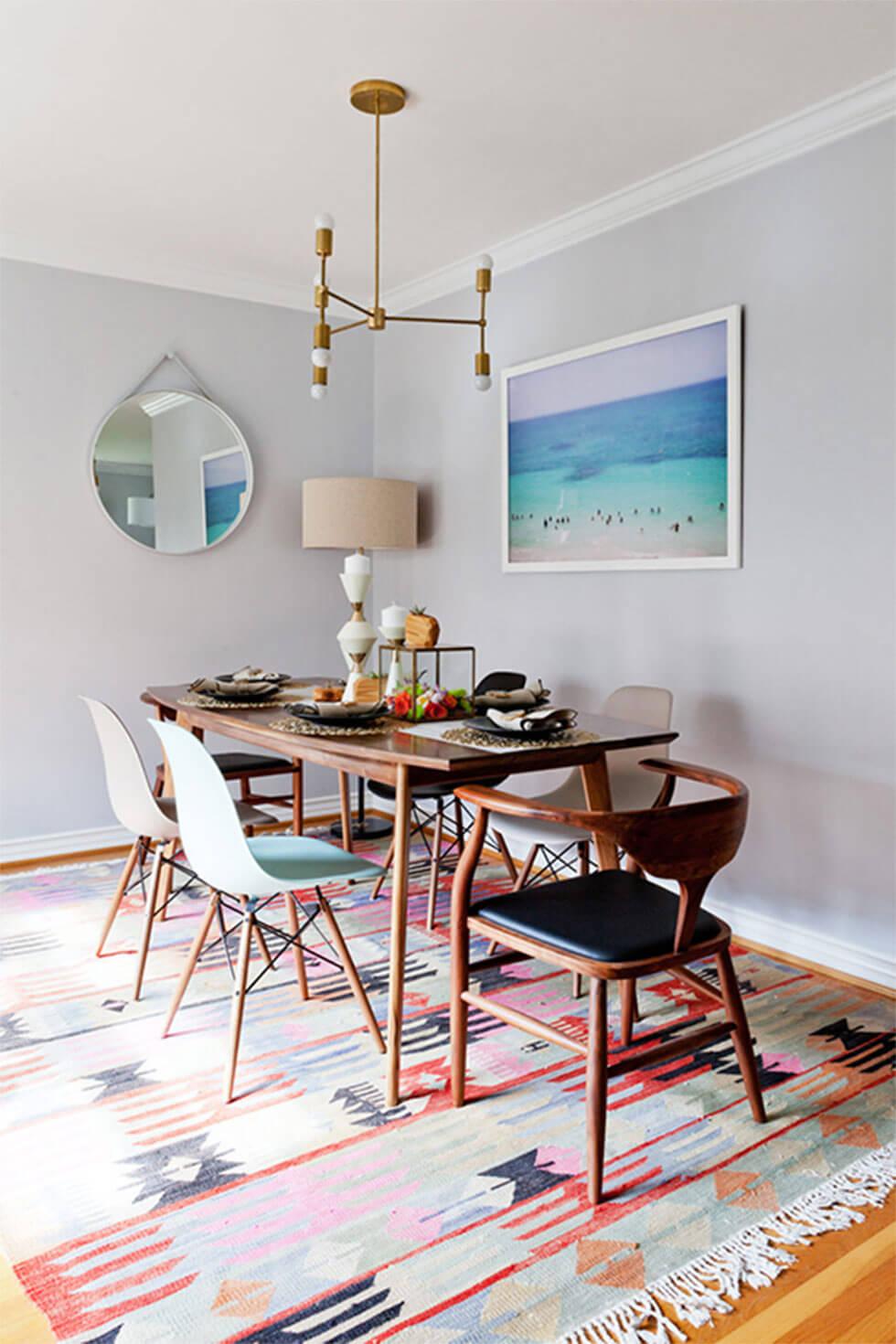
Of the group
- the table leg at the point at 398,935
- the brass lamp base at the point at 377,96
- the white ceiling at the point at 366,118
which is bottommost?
the table leg at the point at 398,935

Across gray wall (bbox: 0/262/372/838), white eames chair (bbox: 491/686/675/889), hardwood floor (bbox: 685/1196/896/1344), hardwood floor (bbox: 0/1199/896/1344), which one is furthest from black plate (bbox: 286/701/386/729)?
gray wall (bbox: 0/262/372/838)

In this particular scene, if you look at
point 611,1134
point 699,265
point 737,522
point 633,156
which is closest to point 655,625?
point 737,522

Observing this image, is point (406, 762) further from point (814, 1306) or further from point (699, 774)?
point (814, 1306)

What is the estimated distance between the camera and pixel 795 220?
9.98 ft

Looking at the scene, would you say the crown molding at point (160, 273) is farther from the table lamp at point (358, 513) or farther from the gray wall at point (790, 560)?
the gray wall at point (790, 560)

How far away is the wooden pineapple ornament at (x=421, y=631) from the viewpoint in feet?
9.67

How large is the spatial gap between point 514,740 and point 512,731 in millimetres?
55

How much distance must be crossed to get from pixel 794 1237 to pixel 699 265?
2821mm

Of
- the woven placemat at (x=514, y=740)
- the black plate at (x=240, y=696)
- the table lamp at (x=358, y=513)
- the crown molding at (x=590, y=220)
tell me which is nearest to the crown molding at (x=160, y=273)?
the crown molding at (x=590, y=220)

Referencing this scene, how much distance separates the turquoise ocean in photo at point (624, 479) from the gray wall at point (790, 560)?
110mm

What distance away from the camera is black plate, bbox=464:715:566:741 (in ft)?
7.66

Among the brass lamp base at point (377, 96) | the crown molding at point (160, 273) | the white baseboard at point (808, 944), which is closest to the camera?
the brass lamp base at point (377, 96)

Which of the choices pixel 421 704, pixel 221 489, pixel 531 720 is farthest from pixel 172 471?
pixel 531 720

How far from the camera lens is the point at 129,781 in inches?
107
